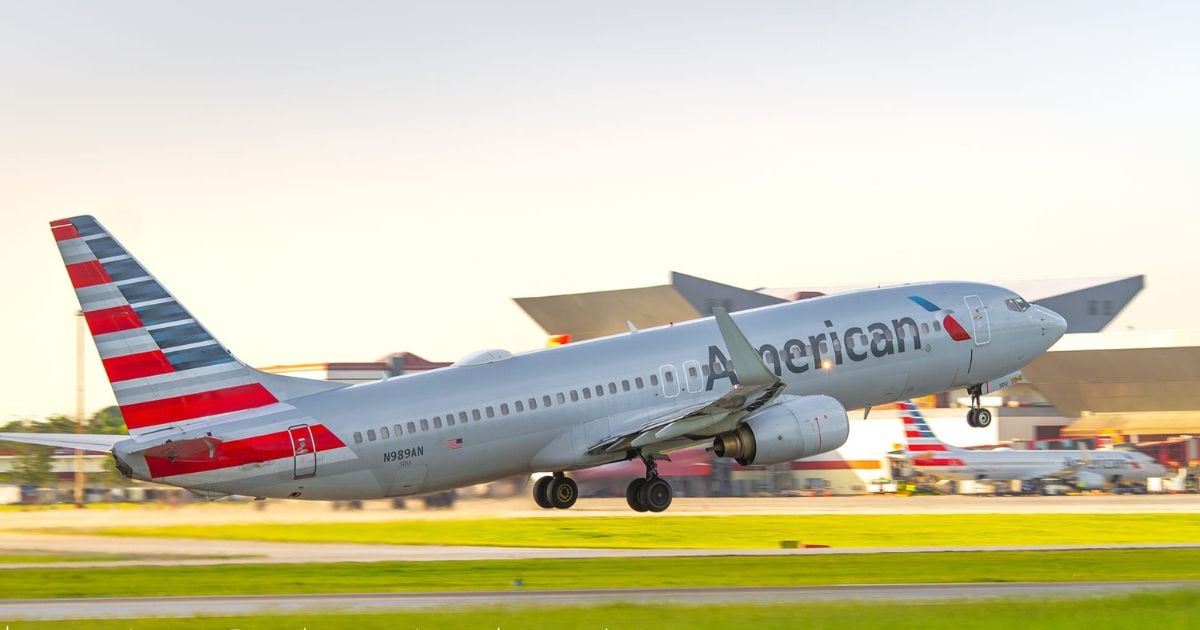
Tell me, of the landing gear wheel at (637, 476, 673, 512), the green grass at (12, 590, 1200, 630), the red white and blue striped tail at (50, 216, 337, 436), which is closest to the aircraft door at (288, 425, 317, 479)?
the red white and blue striped tail at (50, 216, 337, 436)

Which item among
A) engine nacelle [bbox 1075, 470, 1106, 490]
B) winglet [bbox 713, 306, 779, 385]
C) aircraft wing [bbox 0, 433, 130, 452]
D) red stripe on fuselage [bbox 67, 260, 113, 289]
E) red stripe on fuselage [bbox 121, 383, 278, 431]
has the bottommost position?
engine nacelle [bbox 1075, 470, 1106, 490]

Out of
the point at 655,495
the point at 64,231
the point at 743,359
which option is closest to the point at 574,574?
the point at 655,495

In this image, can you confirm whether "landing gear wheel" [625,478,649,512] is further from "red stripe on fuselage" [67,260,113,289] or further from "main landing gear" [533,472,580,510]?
"red stripe on fuselage" [67,260,113,289]

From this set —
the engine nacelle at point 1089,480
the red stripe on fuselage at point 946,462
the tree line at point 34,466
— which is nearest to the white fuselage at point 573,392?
the tree line at point 34,466

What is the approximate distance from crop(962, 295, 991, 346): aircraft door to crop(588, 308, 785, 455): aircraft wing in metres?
9.55

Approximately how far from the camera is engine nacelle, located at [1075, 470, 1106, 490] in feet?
332

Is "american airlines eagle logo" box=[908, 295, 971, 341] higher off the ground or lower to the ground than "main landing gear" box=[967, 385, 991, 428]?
higher

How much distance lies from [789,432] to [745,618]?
14.8m

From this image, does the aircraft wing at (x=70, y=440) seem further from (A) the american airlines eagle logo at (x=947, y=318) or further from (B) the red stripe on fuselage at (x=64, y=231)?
(A) the american airlines eagle logo at (x=947, y=318)

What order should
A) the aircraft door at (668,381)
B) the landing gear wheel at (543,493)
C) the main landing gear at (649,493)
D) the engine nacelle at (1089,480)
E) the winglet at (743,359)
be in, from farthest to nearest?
the engine nacelle at (1089,480) → the landing gear wheel at (543,493) → the main landing gear at (649,493) → the aircraft door at (668,381) → the winglet at (743,359)

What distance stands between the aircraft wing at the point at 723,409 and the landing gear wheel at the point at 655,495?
1631 mm

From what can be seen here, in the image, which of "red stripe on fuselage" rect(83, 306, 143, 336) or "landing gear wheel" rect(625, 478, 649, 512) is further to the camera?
"landing gear wheel" rect(625, 478, 649, 512)

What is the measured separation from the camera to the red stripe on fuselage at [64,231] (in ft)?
123

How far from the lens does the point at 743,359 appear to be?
138 feet
